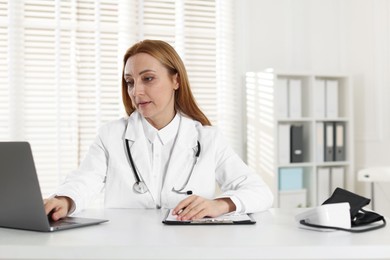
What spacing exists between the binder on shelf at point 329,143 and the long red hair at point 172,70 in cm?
217

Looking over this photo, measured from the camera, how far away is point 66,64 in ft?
13.8

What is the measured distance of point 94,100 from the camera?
4238 mm

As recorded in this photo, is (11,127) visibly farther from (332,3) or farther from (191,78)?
(332,3)

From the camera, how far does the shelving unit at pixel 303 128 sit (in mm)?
4184

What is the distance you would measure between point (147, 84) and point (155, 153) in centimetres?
29

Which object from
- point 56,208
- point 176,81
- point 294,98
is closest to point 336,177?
point 294,98

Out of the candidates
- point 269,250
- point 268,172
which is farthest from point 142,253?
point 268,172

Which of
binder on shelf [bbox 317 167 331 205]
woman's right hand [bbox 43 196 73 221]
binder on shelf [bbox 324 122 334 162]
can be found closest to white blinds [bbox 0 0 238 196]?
binder on shelf [bbox 324 122 334 162]

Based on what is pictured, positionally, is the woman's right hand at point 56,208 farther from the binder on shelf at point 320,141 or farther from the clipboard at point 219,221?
the binder on shelf at point 320,141

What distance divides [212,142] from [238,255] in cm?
103

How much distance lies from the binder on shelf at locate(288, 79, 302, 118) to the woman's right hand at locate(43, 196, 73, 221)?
2.73 metres

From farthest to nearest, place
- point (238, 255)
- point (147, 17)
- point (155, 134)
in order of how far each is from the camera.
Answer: point (147, 17) → point (155, 134) → point (238, 255)

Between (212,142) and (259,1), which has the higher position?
(259,1)

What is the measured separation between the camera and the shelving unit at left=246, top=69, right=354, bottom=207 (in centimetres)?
418
